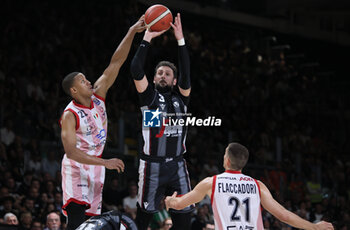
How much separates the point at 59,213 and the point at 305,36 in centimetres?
1614

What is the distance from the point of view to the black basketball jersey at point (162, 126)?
21.0 feet

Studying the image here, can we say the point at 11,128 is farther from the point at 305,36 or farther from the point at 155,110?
the point at 305,36

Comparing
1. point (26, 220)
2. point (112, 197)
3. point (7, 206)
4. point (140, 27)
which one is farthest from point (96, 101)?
point (112, 197)

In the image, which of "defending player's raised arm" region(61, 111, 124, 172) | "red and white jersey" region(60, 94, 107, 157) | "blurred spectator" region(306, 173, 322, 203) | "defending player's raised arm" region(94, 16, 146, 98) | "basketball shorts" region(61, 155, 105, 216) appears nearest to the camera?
"defending player's raised arm" region(61, 111, 124, 172)

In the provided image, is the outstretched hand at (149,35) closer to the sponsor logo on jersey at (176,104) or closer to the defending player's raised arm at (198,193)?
the sponsor logo on jersey at (176,104)

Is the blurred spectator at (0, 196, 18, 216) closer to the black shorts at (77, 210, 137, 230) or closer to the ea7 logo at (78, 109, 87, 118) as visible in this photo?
the ea7 logo at (78, 109, 87, 118)

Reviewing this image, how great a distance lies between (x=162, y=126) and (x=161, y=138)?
0.13 m

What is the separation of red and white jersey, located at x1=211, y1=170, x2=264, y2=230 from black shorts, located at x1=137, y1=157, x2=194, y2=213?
3.46ft

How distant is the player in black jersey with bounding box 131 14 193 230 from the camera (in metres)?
6.25

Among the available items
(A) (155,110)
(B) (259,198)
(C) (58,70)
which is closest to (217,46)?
(C) (58,70)

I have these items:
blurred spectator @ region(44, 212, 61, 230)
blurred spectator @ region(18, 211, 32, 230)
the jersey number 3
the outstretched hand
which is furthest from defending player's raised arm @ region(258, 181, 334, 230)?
blurred spectator @ region(18, 211, 32, 230)

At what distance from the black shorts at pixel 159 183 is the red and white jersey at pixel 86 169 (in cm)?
49

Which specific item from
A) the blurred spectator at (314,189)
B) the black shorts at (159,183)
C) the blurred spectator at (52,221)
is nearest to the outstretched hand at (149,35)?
the black shorts at (159,183)

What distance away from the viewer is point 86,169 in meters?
5.98
